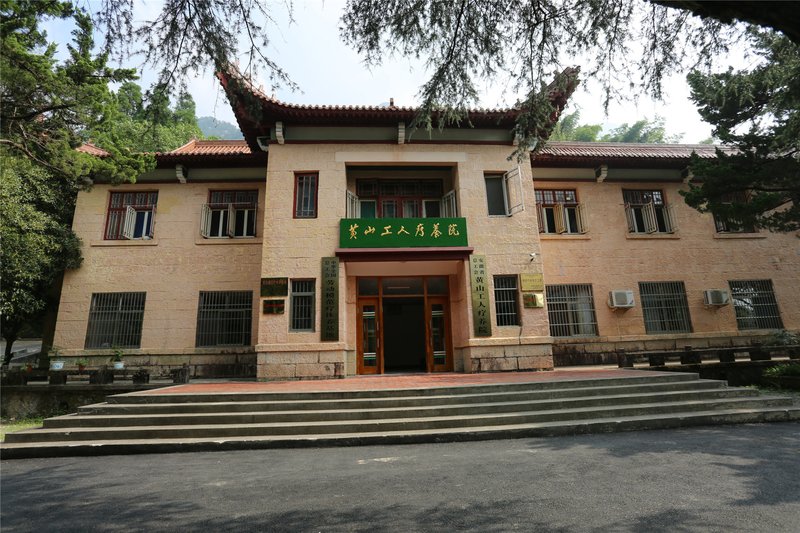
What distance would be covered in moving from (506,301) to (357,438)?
6.20 metres

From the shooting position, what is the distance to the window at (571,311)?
38.2 ft

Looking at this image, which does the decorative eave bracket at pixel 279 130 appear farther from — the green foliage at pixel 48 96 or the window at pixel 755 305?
the window at pixel 755 305

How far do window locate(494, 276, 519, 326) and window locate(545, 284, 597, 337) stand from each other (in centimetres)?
202

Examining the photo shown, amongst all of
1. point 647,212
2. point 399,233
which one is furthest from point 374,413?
point 647,212

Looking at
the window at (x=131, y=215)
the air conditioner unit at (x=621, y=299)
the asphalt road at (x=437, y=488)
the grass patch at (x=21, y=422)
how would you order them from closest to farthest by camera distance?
the asphalt road at (x=437, y=488) < the grass patch at (x=21, y=422) < the air conditioner unit at (x=621, y=299) < the window at (x=131, y=215)

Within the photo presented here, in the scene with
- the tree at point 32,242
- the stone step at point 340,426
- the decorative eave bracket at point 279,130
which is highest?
the decorative eave bracket at point 279,130

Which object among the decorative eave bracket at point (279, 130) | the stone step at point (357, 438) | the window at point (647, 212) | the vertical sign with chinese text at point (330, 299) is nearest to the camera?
the stone step at point (357, 438)

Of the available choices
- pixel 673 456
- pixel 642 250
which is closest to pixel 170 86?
pixel 673 456

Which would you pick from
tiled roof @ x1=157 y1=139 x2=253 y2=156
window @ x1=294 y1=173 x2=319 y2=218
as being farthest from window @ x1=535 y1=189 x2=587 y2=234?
tiled roof @ x1=157 y1=139 x2=253 y2=156

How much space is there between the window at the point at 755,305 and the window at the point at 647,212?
9.00 ft

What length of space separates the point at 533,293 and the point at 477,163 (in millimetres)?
3959

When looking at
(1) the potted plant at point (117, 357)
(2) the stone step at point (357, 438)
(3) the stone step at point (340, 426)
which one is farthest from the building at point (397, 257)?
(2) the stone step at point (357, 438)

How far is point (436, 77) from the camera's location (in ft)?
15.5

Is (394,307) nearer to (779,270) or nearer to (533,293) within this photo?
(533,293)
